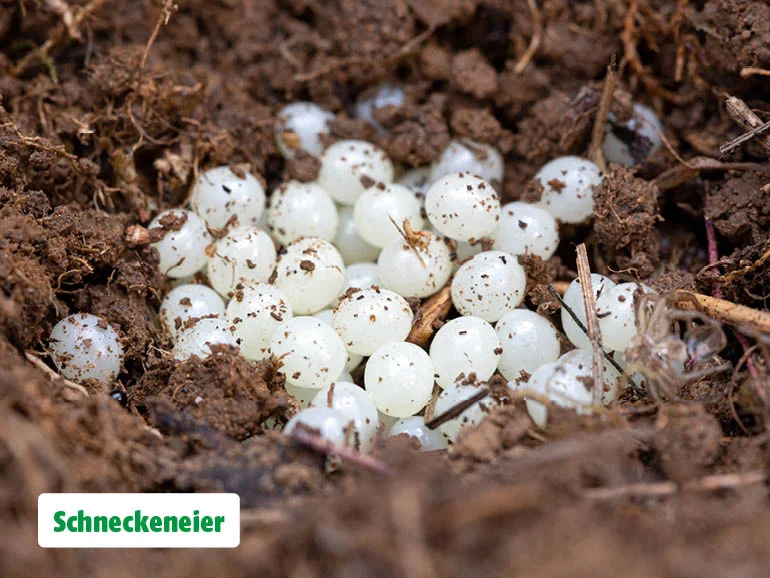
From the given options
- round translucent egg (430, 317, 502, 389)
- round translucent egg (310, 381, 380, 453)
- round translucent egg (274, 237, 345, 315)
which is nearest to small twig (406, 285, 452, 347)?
round translucent egg (430, 317, 502, 389)

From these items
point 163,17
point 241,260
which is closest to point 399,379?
point 241,260

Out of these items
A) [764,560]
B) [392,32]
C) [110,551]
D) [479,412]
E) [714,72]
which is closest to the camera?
[764,560]

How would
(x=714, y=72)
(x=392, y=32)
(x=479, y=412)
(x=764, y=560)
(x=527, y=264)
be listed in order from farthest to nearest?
(x=392, y=32) < (x=714, y=72) < (x=527, y=264) < (x=479, y=412) < (x=764, y=560)

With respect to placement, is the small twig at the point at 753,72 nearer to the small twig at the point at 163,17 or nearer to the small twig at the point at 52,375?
the small twig at the point at 163,17

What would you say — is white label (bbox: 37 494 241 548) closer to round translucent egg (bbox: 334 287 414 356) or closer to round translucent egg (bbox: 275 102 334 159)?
round translucent egg (bbox: 334 287 414 356)

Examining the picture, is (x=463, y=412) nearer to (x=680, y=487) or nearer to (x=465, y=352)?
(x=465, y=352)

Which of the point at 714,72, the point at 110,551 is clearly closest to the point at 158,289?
the point at 110,551

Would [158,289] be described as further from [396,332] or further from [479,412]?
[479,412]
